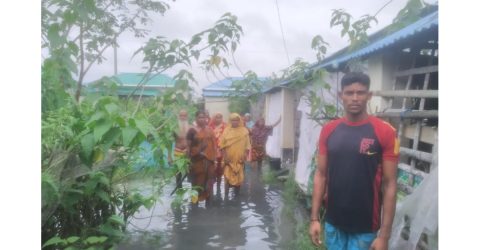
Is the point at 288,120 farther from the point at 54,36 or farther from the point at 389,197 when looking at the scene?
the point at 54,36

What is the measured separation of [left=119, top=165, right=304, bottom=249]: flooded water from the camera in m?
4.68

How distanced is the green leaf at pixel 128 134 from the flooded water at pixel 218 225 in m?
1.79

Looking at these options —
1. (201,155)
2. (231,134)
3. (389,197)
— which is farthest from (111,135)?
(231,134)

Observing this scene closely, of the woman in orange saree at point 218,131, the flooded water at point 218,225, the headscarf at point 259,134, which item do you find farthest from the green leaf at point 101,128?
the headscarf at point 259,134

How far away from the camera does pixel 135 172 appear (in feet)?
11.4

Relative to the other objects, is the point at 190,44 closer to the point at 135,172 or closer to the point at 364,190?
the point at 135,172

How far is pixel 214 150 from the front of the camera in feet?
22.2

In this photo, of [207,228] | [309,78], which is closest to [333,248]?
[309,78]

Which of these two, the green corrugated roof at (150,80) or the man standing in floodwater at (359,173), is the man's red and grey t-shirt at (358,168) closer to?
the man standing in floodwater at (359,173)

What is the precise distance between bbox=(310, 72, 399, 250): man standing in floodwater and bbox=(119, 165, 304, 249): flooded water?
1804mm

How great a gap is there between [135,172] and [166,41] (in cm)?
109

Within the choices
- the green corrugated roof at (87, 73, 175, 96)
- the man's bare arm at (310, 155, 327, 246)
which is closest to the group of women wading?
the green corrugated roof at (87, 73, 175, 96)

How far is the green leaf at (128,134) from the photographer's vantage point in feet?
6.82

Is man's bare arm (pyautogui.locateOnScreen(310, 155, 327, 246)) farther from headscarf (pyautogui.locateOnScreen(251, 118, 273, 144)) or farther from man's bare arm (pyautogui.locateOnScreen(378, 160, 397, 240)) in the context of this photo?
headscarf (pyautogui.locateOnScreen(251, 118, 273, 144))
